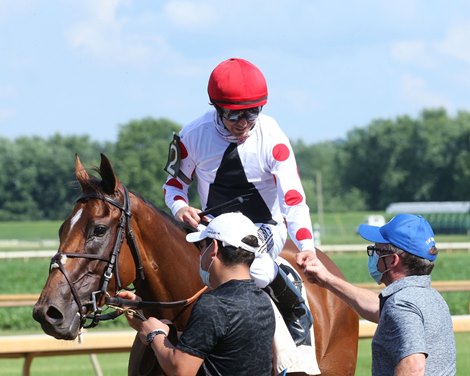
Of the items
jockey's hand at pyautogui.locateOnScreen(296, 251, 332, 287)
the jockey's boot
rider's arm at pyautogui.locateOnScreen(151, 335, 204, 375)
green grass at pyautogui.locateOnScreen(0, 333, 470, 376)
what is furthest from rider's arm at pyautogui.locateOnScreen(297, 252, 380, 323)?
green grass at pyautogui.locateOnScreen(0, 333, 470, 376)

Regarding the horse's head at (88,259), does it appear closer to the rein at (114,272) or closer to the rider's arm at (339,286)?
the rein at (114,272)

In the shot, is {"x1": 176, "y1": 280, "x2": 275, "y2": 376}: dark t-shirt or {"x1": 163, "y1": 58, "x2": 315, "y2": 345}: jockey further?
{"x1": 163, "y1": 58, "x2": 315, "y2": 345}: jockey

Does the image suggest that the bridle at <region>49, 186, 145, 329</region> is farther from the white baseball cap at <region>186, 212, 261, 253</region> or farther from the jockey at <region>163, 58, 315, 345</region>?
the white baseball cap at <region>186, 212, 261, 253</region>

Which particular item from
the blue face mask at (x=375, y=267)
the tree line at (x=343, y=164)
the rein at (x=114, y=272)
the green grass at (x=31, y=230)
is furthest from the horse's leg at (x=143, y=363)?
the tree line at (x=343, y=164)

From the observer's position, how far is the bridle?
4578 millimetres

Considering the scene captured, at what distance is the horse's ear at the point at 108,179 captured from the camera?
4785 mm

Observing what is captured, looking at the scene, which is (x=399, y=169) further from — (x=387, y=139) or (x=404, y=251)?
(x=404, y=251)

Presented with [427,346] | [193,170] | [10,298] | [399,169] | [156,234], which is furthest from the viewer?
[399,169]

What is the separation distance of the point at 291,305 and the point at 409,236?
971 mm

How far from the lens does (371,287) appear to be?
14.6 metres

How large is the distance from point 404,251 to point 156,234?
1397mm

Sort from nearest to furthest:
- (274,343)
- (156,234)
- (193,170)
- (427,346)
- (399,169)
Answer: (427,346) → (274,343) → (156,234) → (193,170) → (399,169)

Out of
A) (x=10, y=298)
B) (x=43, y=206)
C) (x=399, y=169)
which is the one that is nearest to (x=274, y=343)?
(x=10, y=298)

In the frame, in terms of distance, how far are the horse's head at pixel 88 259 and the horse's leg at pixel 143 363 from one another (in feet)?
1.18
